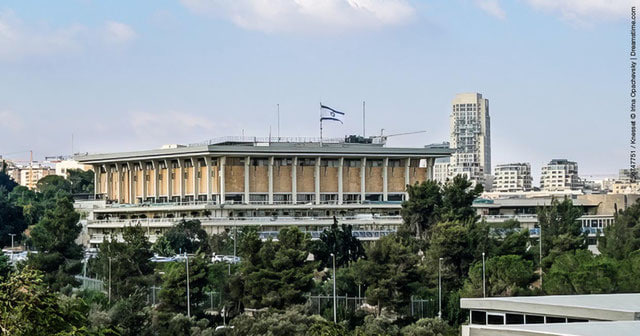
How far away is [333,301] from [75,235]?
61.4 ft

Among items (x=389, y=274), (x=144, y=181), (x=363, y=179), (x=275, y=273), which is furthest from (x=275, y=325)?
(x=144, y=181)

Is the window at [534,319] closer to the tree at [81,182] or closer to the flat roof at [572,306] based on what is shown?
the flat roof at [572,306]

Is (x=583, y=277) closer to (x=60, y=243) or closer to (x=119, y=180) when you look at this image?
(x=60, y=243)

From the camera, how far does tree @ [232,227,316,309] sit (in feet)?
216

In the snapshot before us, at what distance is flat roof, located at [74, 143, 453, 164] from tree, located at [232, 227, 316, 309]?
45061 millimetres

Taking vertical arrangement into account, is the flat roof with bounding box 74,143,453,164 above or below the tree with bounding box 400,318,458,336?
above

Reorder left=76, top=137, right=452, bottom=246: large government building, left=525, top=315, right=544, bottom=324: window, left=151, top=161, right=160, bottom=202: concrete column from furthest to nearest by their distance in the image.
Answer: left=151, top=161, right=160, bottom=202: concrete column
left=76, top=137, right=452, bottom=246: large government building
left=525, top=315, right=544, bottom=324: window

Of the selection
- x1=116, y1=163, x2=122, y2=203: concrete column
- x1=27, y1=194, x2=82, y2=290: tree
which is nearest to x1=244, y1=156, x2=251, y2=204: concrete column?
x1=116, y1=163, x2=122, y2=203: concrete column

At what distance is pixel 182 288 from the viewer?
6581 cm

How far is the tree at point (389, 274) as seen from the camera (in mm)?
67250

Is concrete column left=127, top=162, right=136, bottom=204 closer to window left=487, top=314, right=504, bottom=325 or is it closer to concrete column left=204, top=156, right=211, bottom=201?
concrete column left=204, top=156, right=211, bottom=201

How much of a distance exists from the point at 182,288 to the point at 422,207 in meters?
34.1

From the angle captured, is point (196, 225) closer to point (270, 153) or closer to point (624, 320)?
point (270, 153)

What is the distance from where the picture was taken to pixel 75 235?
79375 millimetres
